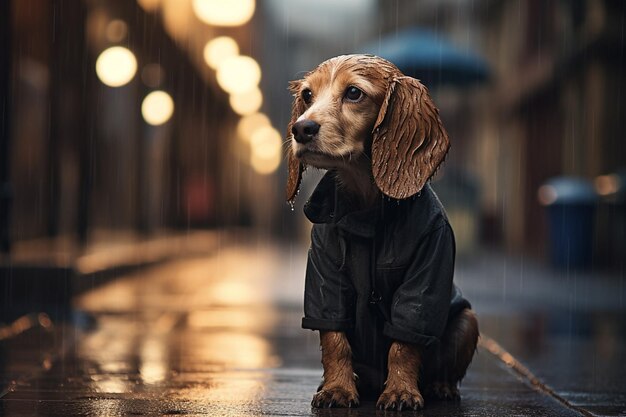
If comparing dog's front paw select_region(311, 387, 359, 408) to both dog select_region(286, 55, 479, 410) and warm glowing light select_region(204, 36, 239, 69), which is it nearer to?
dog select_region(286, 55, 479, 410)

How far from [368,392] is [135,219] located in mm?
15496

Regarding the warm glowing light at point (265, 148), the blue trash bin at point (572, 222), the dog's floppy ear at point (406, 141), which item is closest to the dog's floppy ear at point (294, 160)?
the dog's floppy ear at point (406, 141)

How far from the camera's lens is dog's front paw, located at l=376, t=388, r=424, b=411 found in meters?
4.07

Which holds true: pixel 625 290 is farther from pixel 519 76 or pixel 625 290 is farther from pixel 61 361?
pixel 519 76

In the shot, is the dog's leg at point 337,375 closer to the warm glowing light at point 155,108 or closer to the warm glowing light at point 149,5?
the warm glowing light at point 149,5

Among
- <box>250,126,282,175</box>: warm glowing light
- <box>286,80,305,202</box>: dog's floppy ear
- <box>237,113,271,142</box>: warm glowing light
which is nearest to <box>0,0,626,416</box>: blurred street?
<box>286,80,305,202</box>: dog's floppy ear

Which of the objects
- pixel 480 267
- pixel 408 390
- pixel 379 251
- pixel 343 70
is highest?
pixel 343 70

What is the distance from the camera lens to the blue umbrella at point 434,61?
56.6ft

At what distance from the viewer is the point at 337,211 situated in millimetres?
4227

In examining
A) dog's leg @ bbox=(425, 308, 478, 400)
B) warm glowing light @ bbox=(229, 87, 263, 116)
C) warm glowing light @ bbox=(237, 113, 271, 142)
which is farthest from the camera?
warm glowing light @ bbox=(237, 113, 271, 142)

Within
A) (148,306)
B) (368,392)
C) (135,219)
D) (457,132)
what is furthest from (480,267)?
(457,132)

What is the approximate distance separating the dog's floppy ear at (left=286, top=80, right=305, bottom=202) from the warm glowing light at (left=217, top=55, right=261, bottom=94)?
1730cm

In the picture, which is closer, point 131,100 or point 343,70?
point 343,70

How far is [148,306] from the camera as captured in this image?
9.33 meters
